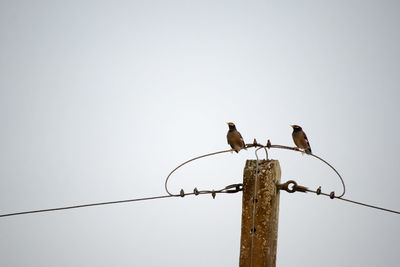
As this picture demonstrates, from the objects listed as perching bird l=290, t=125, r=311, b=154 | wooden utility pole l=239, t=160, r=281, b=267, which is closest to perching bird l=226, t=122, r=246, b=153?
perching bird l=290, t=125, r=311, b=154

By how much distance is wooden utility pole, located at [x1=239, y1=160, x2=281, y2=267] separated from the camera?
8.54 feet

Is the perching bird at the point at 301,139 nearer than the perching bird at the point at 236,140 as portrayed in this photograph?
Yes

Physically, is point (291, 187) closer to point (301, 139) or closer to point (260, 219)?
point (260, 219)

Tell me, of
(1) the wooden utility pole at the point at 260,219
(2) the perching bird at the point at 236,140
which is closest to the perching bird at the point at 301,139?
(2) the perching bird at the point at 236,140

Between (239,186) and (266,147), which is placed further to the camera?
(266,147)

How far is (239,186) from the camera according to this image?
9.37ft

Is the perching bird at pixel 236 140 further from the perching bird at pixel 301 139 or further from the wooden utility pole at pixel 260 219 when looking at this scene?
the wooden utility pole at pixel 260 219

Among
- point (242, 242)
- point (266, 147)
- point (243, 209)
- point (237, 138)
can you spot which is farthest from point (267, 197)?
point (237, 138)

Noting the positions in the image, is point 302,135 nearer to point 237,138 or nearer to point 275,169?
point 237,138

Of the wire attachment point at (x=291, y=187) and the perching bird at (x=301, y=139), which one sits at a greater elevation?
the perching bird at (x=301, y=139)

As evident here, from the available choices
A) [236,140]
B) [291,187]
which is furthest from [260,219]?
[236,140]

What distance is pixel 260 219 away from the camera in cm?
263

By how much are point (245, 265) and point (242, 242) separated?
0.59 feet

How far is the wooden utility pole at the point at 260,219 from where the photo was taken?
2604 mm
